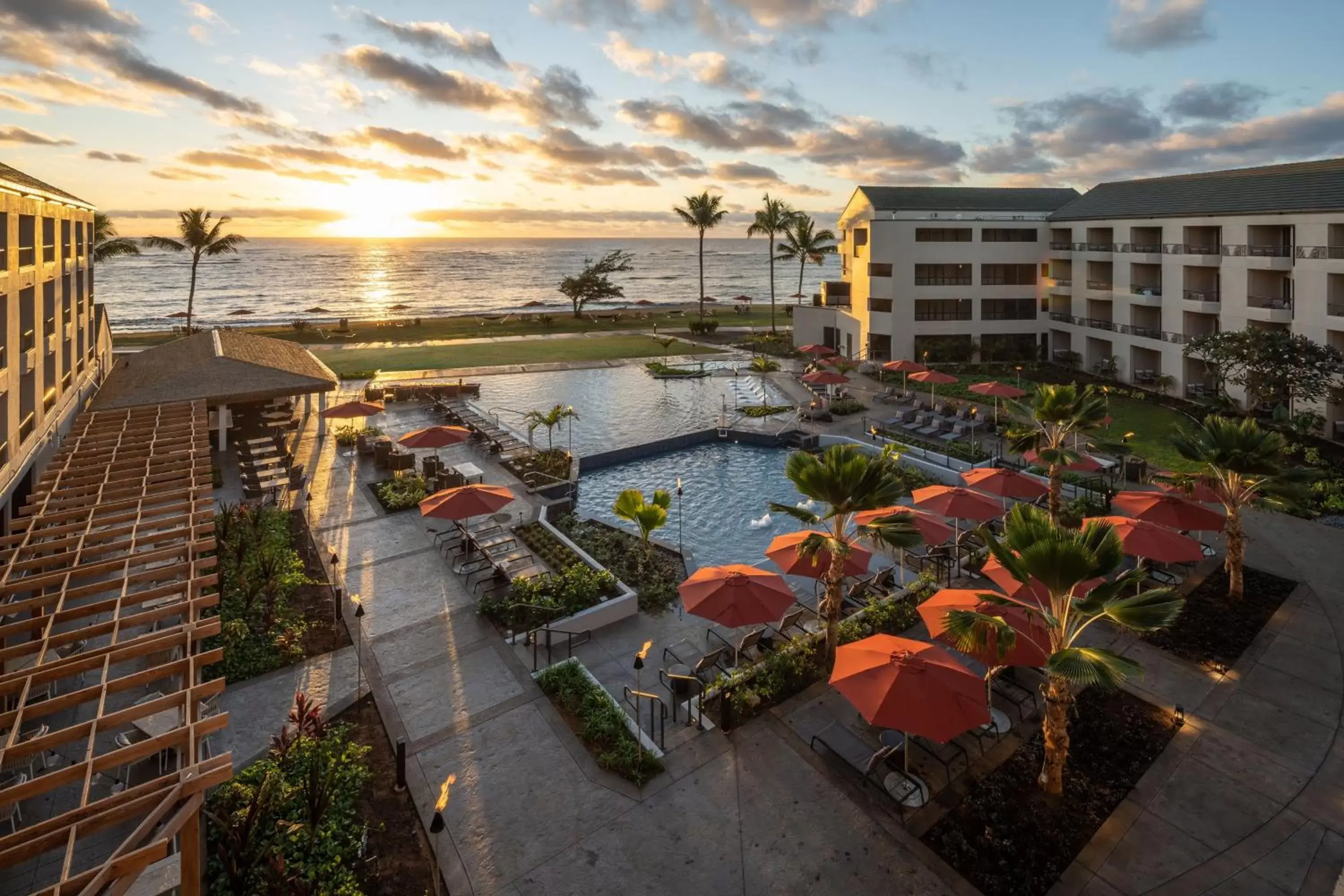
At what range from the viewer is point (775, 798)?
1016 cm

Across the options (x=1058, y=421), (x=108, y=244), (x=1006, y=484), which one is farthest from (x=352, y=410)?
(x=108, y=244)

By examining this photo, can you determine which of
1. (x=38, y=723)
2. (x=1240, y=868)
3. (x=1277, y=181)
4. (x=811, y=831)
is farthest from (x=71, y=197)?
(x=1277, y=181)

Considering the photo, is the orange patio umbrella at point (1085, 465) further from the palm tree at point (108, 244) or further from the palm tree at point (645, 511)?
the palm tree at point (108, 244)

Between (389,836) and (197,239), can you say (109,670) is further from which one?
(197,239)

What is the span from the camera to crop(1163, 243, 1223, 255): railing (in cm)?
3634

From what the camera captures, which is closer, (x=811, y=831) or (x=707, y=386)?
(x=811, y=831)

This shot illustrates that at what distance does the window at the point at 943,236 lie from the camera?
4753 centimetres

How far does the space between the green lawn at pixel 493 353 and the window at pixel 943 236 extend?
1737cm

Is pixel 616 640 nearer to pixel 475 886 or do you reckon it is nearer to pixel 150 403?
pixel 475 886

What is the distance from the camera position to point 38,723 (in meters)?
11.4

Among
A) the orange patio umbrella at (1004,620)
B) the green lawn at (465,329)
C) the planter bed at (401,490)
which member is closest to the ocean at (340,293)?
the green lawn at (465,329)

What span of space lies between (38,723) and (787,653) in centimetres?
1271

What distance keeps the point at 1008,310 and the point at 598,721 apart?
47.3 metres

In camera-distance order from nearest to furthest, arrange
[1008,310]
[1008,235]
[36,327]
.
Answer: [36,327]
[1008,235]
[1008,310]
